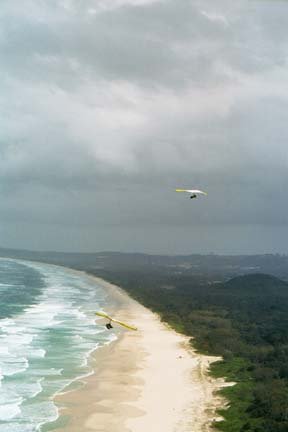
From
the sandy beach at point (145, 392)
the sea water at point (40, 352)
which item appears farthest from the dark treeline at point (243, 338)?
the sea water at point (40, 352)

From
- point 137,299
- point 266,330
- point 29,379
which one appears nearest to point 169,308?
point 137,299

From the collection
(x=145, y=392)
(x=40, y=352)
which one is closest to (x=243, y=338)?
(x=40, y=352)

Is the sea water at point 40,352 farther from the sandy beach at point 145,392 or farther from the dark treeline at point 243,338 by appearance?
the dark treeline at point 243,338

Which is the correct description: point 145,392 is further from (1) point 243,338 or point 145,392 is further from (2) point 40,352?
(1) point 243,338

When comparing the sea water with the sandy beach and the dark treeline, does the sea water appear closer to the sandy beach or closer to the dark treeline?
the sandy beach

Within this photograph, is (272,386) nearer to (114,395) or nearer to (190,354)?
(114,395)

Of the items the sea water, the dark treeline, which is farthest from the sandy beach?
the dark treeline
